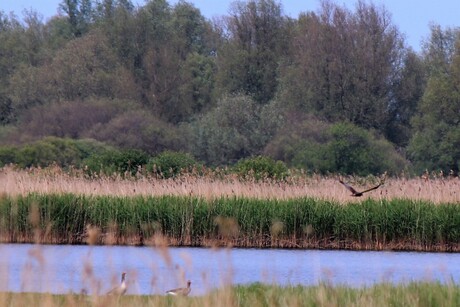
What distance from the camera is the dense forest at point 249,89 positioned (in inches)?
2089

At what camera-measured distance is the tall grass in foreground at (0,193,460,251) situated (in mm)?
23938

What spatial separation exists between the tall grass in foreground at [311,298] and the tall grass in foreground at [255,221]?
524 inches

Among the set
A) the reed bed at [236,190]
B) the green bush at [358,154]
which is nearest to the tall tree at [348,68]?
the green bush at [358,154]

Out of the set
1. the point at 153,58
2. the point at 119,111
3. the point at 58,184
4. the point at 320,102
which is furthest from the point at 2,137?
the point at 58,184

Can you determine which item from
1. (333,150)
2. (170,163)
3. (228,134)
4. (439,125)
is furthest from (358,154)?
(170,163)

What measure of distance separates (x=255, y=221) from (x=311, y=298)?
14.2m

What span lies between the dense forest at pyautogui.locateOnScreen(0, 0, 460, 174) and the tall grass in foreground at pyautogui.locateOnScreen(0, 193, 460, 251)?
22.5 meters

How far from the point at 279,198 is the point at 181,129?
109 feet

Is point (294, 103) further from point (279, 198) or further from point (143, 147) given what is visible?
point (279, 198)

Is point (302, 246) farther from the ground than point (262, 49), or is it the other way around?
point (262, 49)

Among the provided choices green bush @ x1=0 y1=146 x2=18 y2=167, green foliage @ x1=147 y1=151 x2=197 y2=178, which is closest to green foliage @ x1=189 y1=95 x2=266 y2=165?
green bush @ x1=0 y1=146 x2=18 y2=167

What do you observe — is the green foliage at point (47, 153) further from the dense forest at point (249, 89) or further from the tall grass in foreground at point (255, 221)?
the tall grass in foreground at point (255, 221)

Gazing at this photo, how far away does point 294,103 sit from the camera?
59688 millimetres

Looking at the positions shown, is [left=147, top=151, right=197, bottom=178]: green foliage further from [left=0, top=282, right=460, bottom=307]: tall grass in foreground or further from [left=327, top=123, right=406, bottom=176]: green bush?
[left=0, top=282, right=460, bottom=307]: tall grass in foreground
